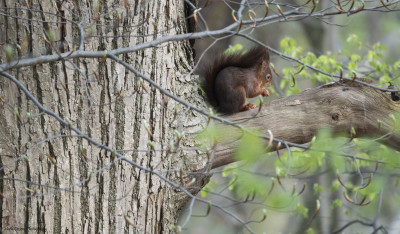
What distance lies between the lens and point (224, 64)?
11.4ft

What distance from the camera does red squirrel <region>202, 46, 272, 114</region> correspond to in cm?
328

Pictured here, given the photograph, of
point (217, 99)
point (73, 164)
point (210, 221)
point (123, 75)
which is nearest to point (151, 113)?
point (123, 75)

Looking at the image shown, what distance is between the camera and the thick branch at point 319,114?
295 centimetres

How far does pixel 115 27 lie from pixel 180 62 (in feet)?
1.53

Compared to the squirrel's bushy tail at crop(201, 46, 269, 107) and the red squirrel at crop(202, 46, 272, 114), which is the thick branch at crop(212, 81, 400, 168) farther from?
the squirrel's bushy tail at crop(201, 46, 269, 107)

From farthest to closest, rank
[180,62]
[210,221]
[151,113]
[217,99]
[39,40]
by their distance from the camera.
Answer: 1. [210,221]
2. [217,99]
3. [180,62]
4. [151,113]
5. [39,40]

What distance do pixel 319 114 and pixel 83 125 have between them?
1376 mm

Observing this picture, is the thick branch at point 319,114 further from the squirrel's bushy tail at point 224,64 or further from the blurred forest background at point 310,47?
the blurred forest background at point 310,47

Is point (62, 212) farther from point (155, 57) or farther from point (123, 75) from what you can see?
point (155, 57)

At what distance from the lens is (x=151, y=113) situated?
258 centimetres

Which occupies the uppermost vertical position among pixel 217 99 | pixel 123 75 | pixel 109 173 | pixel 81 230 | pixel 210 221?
pixel 123 75

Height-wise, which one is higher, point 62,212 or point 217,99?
point 217,99

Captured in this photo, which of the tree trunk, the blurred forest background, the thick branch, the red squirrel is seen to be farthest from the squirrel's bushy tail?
the blurred forest background

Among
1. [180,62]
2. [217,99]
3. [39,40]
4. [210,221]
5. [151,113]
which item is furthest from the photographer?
[210,221]
